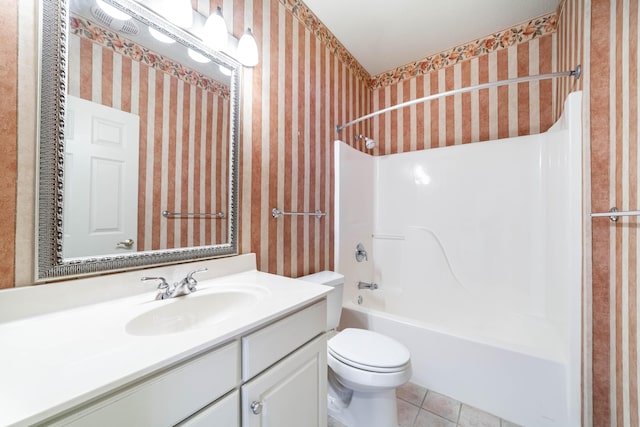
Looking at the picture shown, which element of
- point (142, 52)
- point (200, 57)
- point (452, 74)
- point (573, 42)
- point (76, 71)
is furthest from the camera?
point (452, 74)

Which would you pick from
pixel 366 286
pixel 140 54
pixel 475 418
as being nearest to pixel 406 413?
pixel 475 418

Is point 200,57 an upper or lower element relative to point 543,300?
upper

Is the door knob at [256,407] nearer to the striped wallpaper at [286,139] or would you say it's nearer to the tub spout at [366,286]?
the striped wallpaper at [286,139]

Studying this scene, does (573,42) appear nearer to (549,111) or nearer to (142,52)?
(549,111)

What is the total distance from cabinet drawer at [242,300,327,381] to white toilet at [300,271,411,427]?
0.36 metres

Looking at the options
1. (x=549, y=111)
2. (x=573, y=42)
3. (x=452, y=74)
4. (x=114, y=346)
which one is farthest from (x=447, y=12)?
(x=114, y=346)

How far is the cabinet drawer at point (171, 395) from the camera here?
0.44m

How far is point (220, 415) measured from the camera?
0.62 metres

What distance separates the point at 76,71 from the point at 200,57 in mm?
486

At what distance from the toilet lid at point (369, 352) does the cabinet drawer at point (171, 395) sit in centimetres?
68

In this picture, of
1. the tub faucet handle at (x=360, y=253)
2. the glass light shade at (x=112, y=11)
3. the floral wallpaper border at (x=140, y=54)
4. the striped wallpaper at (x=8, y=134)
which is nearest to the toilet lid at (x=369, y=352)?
the tub faucet handle at (x=360, y=253)

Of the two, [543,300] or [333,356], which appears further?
[543,300]

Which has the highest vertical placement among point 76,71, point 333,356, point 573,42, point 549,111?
point 573,42

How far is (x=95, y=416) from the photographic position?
42 centimetres
